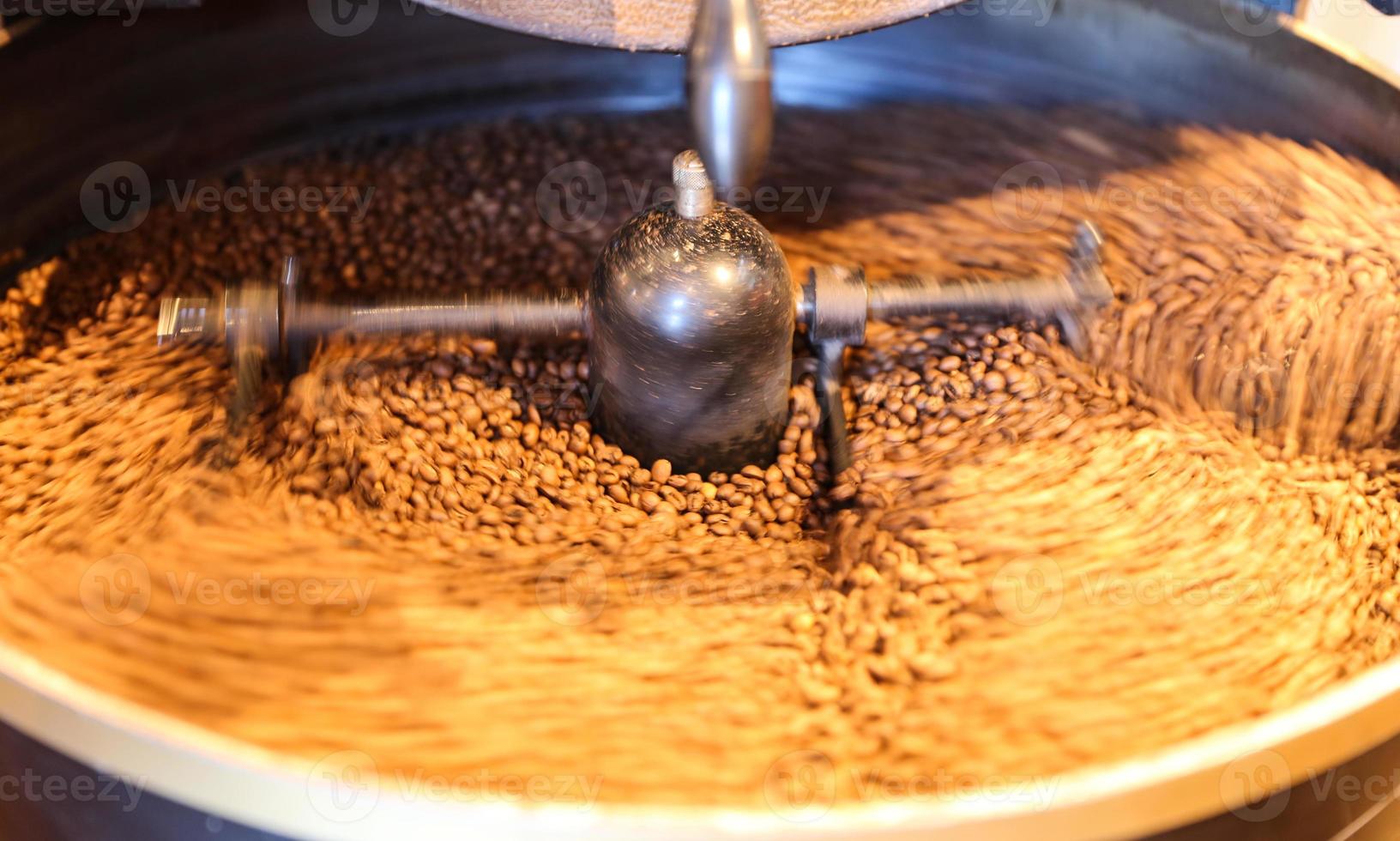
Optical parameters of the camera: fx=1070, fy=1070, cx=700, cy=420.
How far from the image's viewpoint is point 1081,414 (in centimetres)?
94

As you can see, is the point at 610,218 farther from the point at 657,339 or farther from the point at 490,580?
the point at 490,580

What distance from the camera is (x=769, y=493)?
3.15ft

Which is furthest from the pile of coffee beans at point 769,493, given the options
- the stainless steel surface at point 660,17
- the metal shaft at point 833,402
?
the stainless steel surface at point 660,17

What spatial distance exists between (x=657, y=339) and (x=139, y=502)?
0.43 meters

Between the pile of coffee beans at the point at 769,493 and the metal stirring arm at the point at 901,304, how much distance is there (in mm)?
25

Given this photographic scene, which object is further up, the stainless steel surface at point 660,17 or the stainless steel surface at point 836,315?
the stainless steel surface at point 660,17

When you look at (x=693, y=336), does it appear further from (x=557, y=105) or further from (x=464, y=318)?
(x=557, y=105)

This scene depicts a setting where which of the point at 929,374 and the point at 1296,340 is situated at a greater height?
the point at 1296,340

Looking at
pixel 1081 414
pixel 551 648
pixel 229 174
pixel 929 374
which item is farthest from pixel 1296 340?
pixel 229 174

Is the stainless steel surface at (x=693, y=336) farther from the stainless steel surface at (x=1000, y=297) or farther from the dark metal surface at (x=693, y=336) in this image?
the stainless steel surface at (x=1000, y=297)

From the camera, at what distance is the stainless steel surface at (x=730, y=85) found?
0.88 m

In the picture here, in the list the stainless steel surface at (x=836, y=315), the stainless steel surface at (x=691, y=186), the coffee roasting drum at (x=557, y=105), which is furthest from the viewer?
the stainless steel surface at (x=836, y=315)

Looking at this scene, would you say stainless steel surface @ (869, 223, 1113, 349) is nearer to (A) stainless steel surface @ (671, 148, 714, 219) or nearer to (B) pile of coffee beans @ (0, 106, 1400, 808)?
(B) pile of coffee beans @ (0, 106, 1400, 808)

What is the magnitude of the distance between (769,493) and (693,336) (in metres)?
0.18
